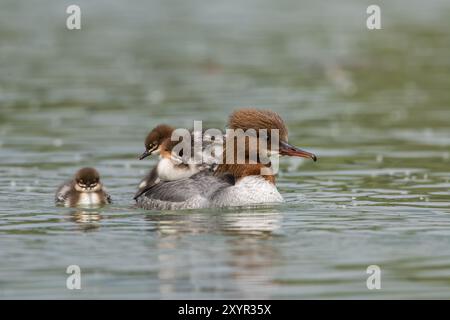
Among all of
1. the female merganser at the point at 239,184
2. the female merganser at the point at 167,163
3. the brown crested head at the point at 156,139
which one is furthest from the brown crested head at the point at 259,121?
the brown crested head at the point at 156,139

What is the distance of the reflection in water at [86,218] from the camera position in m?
11.8

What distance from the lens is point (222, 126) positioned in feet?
60.1

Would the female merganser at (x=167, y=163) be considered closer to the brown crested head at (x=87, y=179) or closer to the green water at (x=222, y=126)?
the green water at (x=222, y=126)

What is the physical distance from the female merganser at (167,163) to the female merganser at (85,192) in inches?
22.1

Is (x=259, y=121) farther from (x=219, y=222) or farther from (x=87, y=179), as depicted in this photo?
(x=87, y=179)

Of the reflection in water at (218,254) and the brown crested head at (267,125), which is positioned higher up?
the brown crested head at (267,125)

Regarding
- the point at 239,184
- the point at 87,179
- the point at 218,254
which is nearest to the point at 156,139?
Answer: the point at 87,179

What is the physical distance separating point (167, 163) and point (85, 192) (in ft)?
3.98

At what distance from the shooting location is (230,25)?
104 feet

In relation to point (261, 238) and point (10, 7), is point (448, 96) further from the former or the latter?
point (10, 7)

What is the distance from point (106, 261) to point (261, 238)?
1.59 meters

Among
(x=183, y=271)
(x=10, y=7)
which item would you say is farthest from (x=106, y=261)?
(x=10, y=7)

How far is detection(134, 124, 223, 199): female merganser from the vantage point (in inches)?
540

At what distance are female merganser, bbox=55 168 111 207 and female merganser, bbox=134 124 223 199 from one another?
22.1 inches
